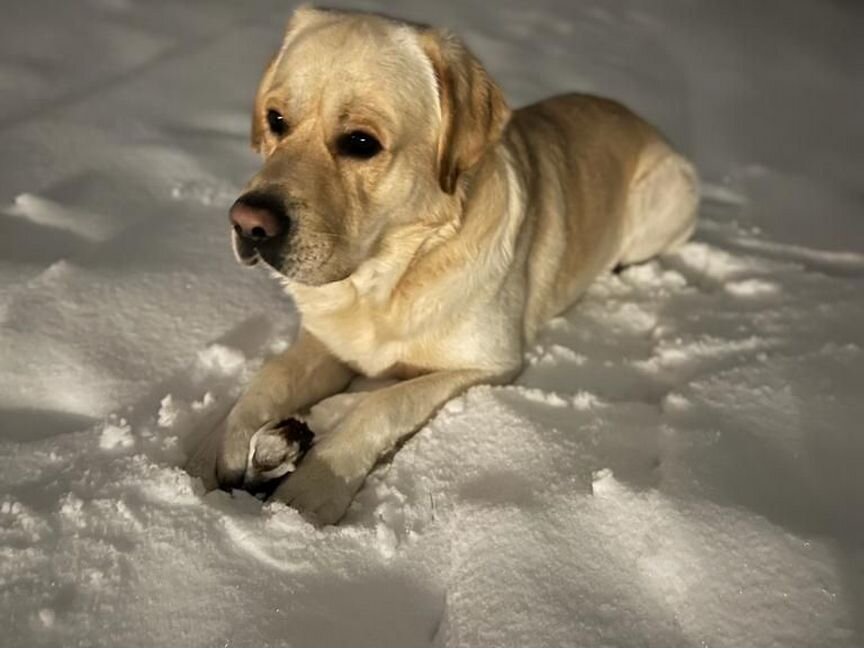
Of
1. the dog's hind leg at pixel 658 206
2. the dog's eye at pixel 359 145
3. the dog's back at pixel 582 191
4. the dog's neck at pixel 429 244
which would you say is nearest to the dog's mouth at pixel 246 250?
the dog's neck at pixel 429 244

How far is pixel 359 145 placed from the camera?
183 cm

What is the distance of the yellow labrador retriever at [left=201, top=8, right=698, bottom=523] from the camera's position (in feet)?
5.89

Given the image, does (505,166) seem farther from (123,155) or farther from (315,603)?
(123,155)

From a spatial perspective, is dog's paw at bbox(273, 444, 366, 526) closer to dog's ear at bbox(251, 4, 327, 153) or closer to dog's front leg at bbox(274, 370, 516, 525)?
dog's front leg at bbox(274, 370, 516, 525)

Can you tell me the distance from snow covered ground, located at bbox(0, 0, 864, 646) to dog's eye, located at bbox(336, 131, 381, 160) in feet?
2.18

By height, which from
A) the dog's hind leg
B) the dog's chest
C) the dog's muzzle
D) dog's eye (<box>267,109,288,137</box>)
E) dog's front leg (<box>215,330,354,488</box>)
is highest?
dog's eye (<box>267,109,288,137</box>)

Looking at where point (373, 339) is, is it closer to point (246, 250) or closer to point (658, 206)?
point (246, 250)

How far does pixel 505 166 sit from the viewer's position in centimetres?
215

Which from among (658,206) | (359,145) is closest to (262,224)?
(359,145)

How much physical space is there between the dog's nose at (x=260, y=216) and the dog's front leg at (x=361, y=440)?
0.49 m

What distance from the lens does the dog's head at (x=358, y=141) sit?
176 centimetres

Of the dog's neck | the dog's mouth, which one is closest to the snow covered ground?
the dog's neck

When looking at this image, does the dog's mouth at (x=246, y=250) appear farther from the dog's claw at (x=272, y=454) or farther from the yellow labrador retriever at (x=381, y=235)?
the dog's claw at (x=272, y=454)

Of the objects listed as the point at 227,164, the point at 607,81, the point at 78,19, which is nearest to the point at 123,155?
the point at 227,164
